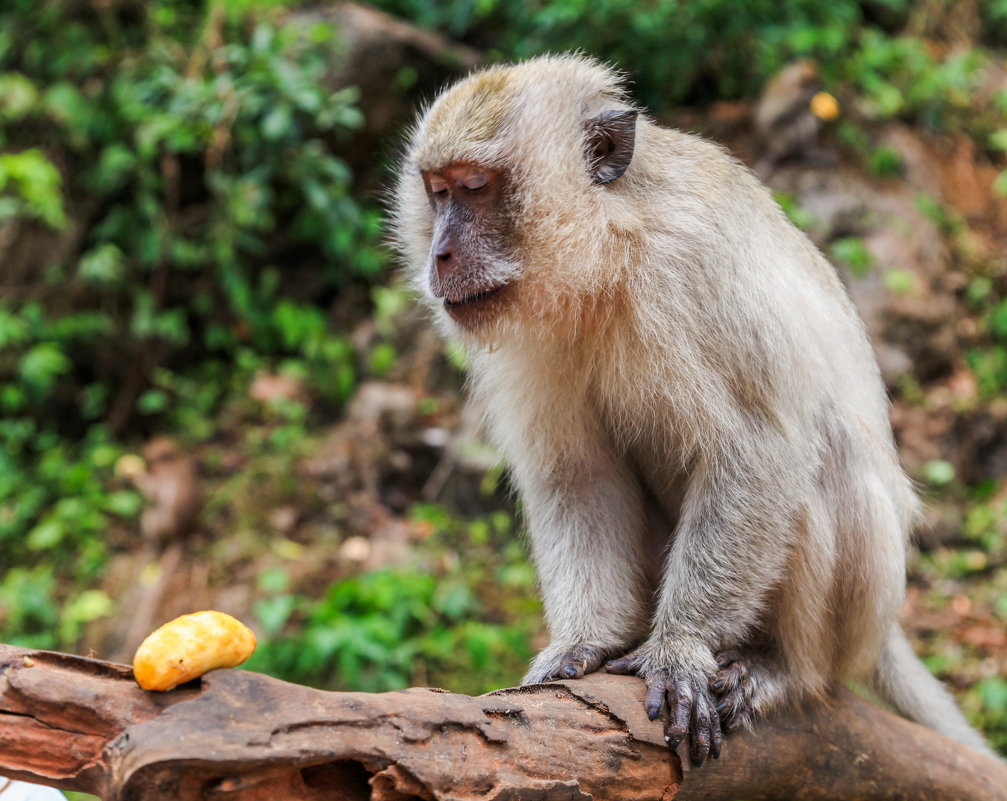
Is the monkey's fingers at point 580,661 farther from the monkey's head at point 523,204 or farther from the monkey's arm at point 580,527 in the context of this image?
the monkey's head at point 523,204

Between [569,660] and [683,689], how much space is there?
528 mm

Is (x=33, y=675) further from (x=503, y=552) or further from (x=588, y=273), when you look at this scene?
(x=503, y=552)

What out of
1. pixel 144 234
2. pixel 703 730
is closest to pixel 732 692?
pixel 703 730

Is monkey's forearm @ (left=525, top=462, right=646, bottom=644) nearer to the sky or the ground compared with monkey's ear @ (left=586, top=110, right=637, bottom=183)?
nearer to the ground

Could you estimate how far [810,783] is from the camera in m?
3.58

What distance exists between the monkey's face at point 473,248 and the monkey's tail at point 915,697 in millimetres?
2389

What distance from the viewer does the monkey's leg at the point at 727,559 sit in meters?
3.43

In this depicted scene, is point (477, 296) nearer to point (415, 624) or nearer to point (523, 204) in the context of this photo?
point (523, 204)

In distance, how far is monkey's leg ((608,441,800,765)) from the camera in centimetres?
343

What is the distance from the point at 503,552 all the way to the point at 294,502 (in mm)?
1929

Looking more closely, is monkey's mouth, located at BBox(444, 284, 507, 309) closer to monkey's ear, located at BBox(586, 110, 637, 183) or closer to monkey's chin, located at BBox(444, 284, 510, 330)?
monkey's chin, located at BBox(444, 284, 510, 330)

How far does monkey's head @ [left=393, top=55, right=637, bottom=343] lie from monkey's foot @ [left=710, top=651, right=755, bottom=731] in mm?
1401

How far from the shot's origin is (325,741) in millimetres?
2414

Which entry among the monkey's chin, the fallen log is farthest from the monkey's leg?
the monkey's chin
